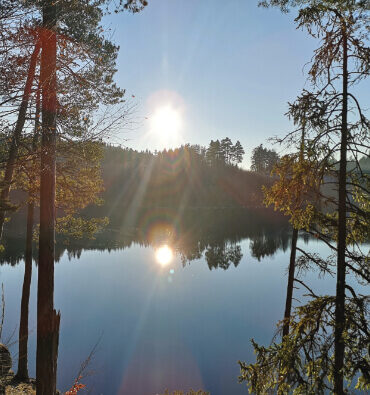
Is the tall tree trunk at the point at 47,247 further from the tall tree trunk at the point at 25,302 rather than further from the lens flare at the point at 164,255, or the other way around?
the lens flare at the point at 164,255

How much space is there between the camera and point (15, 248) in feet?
125

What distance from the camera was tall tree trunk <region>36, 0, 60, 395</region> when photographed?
224 inches

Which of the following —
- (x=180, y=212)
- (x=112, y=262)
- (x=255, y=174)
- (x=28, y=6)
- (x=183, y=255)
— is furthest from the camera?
(x=255, y=174)

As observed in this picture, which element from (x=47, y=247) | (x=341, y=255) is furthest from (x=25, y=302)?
(x=341, y=255)

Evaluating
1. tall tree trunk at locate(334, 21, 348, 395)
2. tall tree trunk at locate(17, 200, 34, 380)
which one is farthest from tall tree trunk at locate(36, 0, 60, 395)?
tall tree trunk at locate(334, 21, 348, 395)

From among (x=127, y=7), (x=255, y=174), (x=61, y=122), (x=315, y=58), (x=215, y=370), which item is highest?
(x=255, y=174)

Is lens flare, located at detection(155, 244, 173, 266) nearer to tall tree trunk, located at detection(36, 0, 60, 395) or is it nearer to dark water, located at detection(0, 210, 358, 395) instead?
dark water, located at detection(0, 210, 358, 395)

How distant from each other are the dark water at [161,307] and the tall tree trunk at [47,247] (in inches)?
281

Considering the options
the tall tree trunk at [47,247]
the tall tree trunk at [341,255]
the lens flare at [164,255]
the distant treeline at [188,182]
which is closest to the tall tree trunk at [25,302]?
the tall tree trunk at [47,247]

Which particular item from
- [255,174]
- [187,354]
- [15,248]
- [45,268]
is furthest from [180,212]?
[45,268]

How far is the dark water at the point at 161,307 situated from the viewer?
14.2m

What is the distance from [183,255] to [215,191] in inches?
2684

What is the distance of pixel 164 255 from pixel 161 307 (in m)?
16.1

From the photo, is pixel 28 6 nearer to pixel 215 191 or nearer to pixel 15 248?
pixel 15 248
